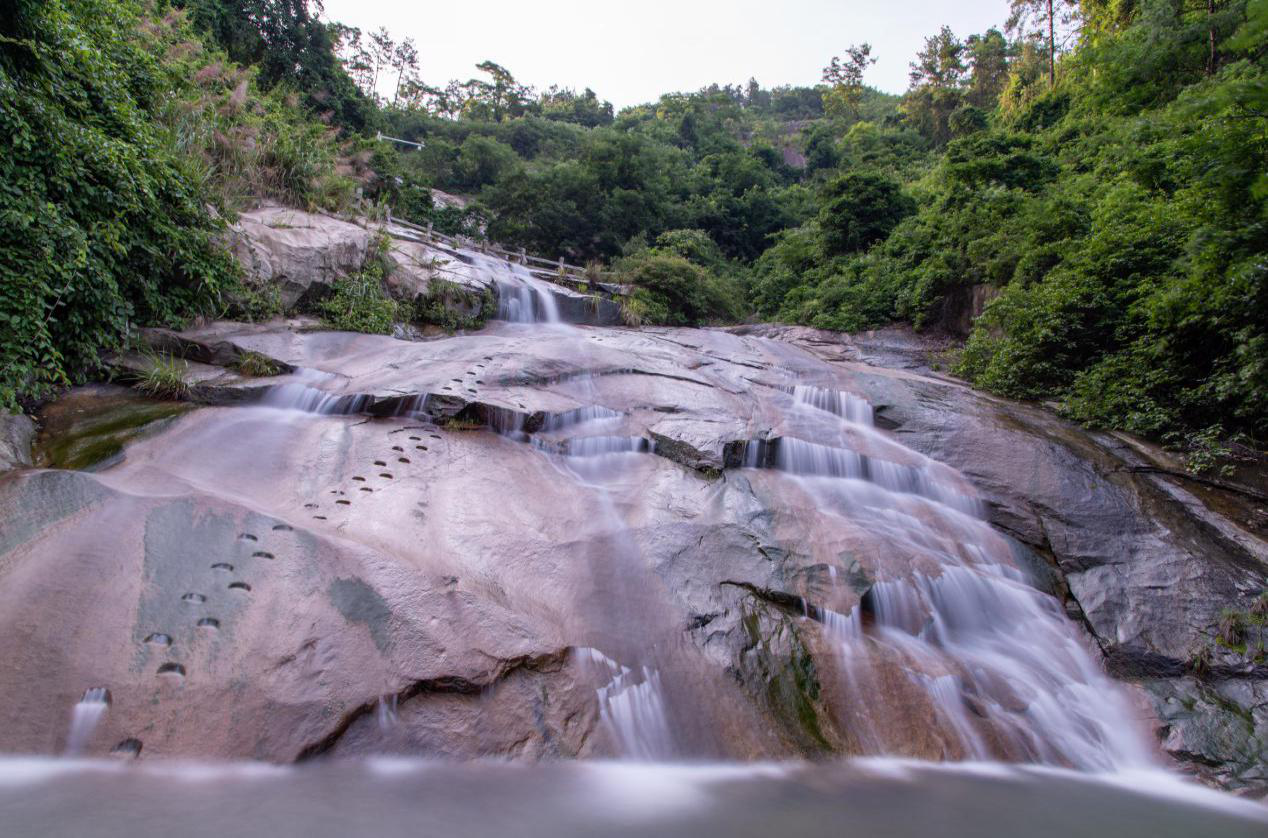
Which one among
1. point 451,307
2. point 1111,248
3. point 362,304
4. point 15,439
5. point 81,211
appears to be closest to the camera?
point 15,439

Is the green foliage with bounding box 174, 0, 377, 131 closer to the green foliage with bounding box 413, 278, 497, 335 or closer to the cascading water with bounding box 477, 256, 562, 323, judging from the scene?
the cascading water with bounding box 477, 256, 562, 323

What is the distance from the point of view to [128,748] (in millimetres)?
2885

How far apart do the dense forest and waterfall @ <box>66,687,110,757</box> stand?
13.3 ft

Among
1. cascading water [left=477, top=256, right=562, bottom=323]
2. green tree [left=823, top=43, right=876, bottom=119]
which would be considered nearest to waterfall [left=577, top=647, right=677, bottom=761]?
cascading water [left=477, top=256, right=562, bottom=323]

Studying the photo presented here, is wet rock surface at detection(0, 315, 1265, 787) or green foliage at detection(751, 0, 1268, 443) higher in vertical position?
green foliage at detection(751, 0, 1268, 443)

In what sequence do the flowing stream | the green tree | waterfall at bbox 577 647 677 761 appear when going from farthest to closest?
the green tree → waterfall at bbox 577 647 677 761 → the flowing stream

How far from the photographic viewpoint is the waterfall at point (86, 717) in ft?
9.43

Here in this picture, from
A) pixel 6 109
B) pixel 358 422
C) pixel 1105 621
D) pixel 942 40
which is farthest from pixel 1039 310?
pixel 942 40

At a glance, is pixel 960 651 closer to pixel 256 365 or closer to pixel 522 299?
pixel 256 365

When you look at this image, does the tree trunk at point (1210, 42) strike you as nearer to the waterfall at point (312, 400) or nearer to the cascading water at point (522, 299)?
the cascading water at point (522, 299)

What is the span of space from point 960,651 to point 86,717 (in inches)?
232

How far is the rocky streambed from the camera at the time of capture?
335 centimetres

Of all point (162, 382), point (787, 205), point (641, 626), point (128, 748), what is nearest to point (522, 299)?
point (162, 382)

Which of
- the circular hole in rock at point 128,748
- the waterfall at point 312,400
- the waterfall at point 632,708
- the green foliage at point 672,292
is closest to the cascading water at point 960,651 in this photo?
the waterfall at point 632,708
